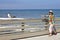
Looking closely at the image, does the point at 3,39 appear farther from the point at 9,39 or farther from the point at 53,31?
the point at 53,31

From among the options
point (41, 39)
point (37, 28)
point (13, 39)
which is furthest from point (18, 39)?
point (37, 28)

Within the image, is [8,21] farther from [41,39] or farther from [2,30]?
[41,39]

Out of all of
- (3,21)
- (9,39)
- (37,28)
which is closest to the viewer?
(9,39)

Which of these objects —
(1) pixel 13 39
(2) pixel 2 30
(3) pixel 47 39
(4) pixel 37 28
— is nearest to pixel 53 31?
(3) pixel 47 39

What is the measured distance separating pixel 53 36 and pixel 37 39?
4.46ft

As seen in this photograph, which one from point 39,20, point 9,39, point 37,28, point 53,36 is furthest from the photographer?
point 37,28

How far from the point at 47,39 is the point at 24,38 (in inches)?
56.4

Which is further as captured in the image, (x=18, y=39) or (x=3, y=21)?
(x=3, y=21)

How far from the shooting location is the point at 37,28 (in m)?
20.8

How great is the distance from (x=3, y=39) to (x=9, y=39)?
32cm

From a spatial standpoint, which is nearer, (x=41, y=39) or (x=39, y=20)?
(x=41, y=39)

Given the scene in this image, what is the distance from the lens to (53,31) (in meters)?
15.4

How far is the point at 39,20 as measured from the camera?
18.5 m

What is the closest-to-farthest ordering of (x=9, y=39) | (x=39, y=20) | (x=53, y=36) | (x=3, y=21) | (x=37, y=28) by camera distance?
(x=9, y=39)
(x=53, y=36)
(x=3, y=21)
(x=39, y=20)
(x=37, y=28)
